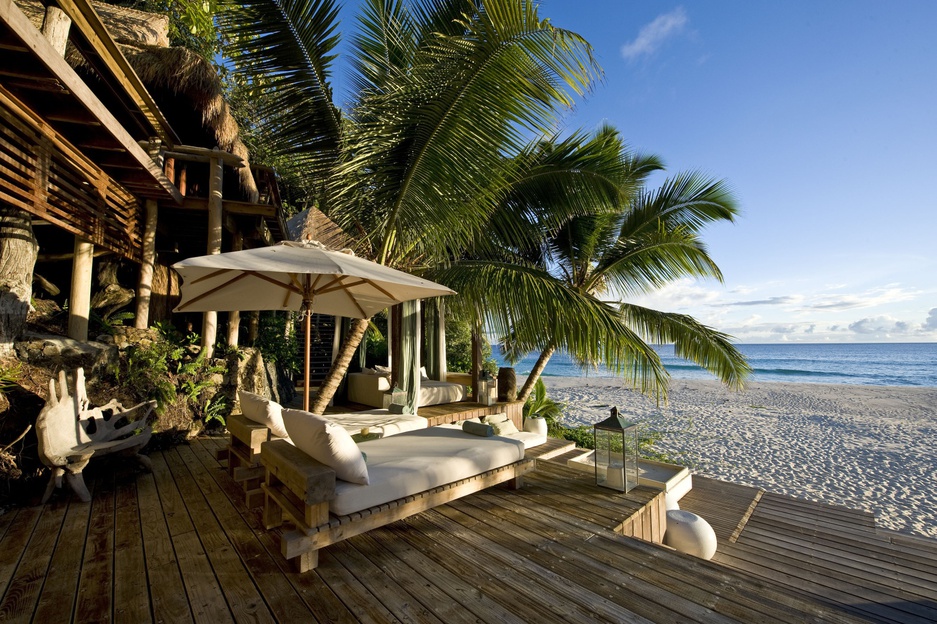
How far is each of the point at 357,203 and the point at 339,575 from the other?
12.1 feet

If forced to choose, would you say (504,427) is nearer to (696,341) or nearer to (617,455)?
(617,455)

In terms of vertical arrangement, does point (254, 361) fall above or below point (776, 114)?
below

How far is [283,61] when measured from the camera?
13.1ft

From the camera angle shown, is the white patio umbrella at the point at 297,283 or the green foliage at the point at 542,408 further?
the green foliage at the point at 542,408

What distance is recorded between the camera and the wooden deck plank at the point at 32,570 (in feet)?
5.26

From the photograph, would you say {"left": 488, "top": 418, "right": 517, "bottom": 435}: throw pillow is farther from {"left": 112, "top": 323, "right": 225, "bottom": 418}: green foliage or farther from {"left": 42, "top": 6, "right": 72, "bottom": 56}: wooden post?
{"left": 42, "top": 6, "right": 72, "bottom": 56}: wooden post

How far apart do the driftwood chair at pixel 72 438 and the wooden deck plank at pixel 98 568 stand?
26cm

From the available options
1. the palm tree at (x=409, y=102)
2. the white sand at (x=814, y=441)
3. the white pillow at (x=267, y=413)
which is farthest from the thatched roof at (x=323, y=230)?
the white sand at (x=814, y=441)

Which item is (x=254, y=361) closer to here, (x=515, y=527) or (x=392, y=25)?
(x=515, y=527)

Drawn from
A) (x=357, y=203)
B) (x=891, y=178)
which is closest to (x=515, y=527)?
(x=357, y=203)

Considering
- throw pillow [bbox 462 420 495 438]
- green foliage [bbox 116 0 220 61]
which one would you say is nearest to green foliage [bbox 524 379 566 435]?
throw pillow [bbox 462 420 495 438]

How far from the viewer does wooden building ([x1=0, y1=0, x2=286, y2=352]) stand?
10.4ft

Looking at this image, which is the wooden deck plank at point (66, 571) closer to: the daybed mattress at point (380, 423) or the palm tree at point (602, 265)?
the daybed mattress at point (380, 423)

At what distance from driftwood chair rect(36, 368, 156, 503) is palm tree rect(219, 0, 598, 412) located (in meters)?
1.70
